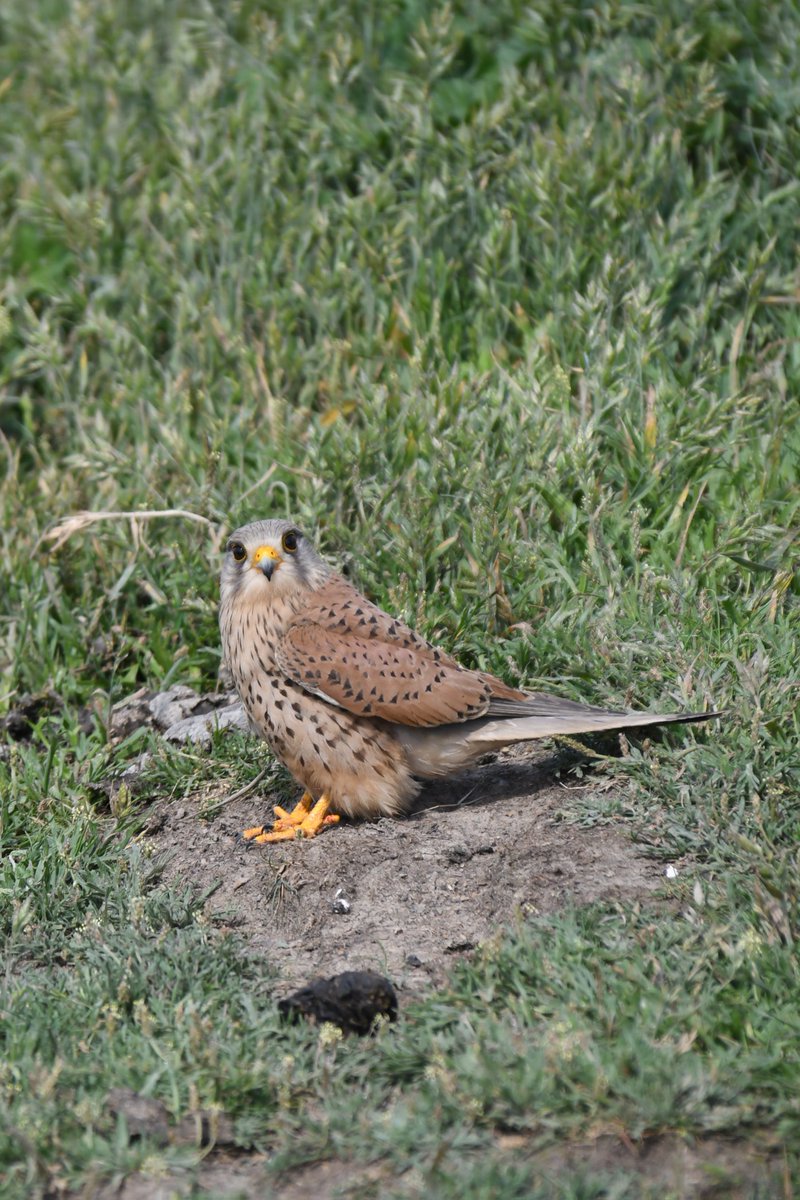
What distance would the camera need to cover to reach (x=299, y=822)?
170 inches

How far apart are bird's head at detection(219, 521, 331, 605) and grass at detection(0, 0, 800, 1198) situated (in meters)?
0.47

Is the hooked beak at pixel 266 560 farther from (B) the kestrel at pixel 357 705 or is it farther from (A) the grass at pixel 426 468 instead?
(A) the grass at pixel 426 468

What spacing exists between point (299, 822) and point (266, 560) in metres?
0.83

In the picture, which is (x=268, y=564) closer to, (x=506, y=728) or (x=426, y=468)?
(x=506, y=728)

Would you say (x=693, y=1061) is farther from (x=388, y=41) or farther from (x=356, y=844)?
(x=388, y=41)

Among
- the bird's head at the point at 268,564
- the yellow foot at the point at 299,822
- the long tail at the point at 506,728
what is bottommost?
the yellow foot at the point at 299,822

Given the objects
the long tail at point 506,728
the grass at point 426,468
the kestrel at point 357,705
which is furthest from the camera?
the kestrel at point 357,705

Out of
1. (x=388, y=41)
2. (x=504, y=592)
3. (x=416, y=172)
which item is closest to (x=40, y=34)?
(x=388, y=41)

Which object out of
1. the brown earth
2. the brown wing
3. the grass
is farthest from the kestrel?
the grass

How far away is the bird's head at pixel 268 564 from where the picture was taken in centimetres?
435

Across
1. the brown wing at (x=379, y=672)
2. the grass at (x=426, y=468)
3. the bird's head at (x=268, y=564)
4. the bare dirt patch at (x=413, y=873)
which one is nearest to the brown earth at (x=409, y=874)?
the bare dirt patch at (x=413, y=873)

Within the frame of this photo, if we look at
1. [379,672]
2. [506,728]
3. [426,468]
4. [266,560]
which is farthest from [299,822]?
[426,468]

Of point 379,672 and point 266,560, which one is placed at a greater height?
point 266,560

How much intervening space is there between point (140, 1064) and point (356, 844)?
3.87 ft
